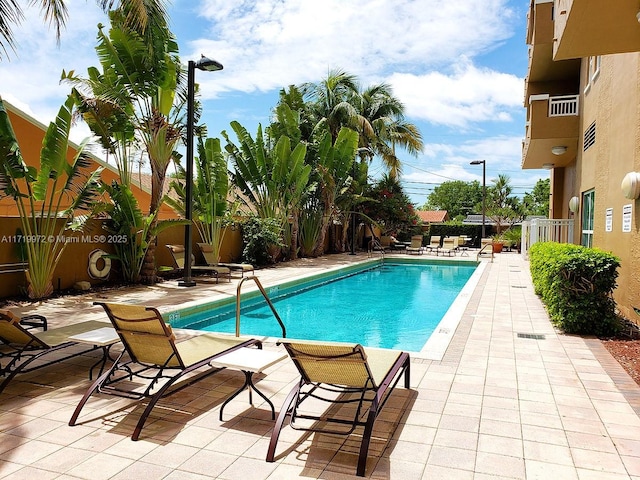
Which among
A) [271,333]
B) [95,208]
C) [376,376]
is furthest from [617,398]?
→ [95,208]

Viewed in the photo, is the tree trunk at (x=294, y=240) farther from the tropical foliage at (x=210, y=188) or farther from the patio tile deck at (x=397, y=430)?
the patio tile deck at (x=397, y=430)

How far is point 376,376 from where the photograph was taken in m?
4.17

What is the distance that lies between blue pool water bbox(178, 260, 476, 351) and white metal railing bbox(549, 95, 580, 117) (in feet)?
20.2

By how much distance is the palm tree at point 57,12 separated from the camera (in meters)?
8.02

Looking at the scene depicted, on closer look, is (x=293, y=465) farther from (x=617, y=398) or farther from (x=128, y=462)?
(x=617, y=398)

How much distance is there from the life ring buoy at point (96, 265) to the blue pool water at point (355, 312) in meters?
3.72

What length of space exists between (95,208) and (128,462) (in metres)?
8.45

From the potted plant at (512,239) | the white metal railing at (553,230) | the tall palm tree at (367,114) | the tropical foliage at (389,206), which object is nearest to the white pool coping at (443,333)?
the white metal railing at (553,230)

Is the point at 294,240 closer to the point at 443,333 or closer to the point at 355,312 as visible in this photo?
the point at 355,312

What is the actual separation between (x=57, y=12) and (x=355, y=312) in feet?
28.7

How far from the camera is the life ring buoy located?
39.4 ft

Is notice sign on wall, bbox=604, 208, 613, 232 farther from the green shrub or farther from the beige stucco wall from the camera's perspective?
the green shrub

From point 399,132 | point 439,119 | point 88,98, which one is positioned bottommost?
point 88,98

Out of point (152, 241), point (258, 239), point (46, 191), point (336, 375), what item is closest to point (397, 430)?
point (336, 375)
